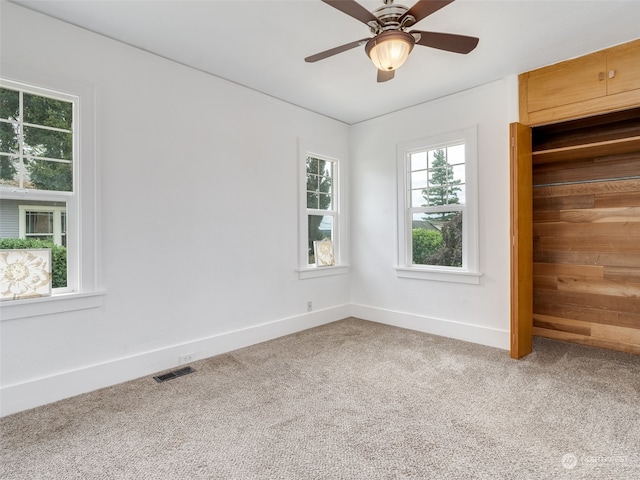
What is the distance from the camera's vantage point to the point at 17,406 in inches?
88.7

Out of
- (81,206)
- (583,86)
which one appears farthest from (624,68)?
(81,206)

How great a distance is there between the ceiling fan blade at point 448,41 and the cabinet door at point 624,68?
160 cm

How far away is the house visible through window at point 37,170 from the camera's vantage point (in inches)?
90.8

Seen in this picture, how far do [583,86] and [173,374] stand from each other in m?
4.33

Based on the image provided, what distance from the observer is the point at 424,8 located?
5.80 ft

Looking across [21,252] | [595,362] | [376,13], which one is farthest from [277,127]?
[595,362]

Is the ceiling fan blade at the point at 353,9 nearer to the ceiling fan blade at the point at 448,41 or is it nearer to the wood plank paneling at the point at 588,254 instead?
the ceiling fan blade at the point at 448,41

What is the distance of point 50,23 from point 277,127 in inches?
82.6

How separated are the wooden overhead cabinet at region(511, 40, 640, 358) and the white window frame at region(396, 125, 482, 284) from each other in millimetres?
533

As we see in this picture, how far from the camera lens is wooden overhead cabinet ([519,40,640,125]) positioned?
2689 millimetres

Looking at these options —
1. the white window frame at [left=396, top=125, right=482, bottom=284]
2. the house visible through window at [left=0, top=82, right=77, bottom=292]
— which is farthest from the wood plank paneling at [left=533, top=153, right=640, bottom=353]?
the house visible through window at [left=0, top=82, right=77, bottom=292]

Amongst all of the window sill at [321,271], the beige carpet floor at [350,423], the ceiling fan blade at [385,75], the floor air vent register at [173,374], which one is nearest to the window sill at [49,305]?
the beige carpet floor at [350,423]

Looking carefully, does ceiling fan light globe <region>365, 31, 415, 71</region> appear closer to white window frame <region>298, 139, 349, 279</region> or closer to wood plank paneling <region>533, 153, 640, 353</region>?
white window frame <region>298, 139, 349, 279</region>

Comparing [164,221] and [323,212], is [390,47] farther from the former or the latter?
[323,212]
